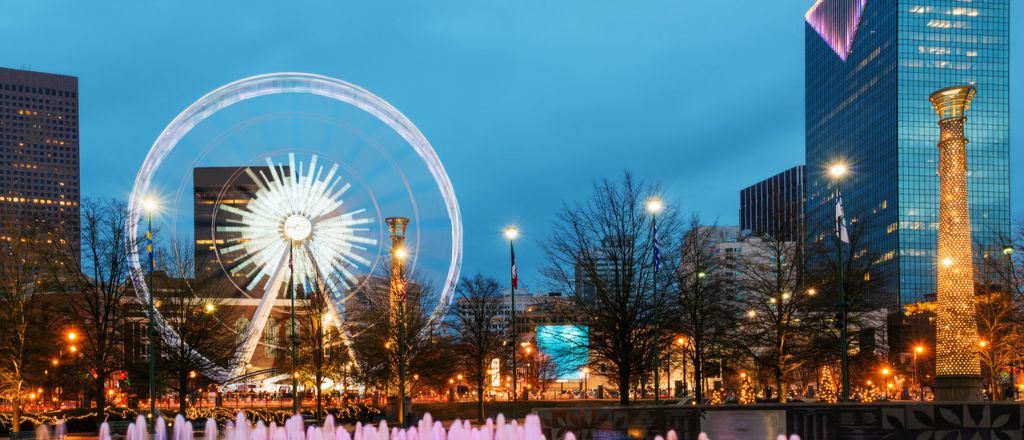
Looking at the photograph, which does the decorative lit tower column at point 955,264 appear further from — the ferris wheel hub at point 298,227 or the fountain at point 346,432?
the ferris wheel hub at point 298,227

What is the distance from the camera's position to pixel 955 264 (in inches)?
1586

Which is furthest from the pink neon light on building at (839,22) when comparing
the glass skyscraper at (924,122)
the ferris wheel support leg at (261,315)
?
the ferris wheel support leg at (261,315)

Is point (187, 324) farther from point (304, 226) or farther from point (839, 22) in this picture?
point (839, 22)

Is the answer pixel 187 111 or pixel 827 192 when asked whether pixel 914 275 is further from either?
pixel 187 111

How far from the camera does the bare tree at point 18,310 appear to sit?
3700 centimetres

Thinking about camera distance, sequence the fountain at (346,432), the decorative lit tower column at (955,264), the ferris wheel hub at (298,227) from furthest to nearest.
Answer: the ferris wheel hub at (298,227) → the decorative lit tower column at (955,264) → the fountain at (346,432)

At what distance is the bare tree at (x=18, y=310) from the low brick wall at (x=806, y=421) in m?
23.0

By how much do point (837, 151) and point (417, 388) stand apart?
118471 mm

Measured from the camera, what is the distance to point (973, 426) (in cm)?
2275

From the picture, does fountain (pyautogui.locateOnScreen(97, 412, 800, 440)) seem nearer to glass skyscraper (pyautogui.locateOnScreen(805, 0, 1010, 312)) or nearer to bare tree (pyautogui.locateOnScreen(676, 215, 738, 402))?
bare tree (pyautogui.locateOnScreen(676, 215, 738, 402))

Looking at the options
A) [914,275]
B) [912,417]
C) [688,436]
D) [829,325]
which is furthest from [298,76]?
[914,275]

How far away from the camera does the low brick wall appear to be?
74.6 ft

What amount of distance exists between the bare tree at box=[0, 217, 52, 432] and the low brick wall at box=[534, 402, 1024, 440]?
2299 cm

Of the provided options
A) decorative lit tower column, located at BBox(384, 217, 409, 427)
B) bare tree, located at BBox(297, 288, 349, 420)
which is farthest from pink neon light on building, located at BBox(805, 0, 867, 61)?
decorative lit tower column, located at BBox(384, 217, 409, 427)
